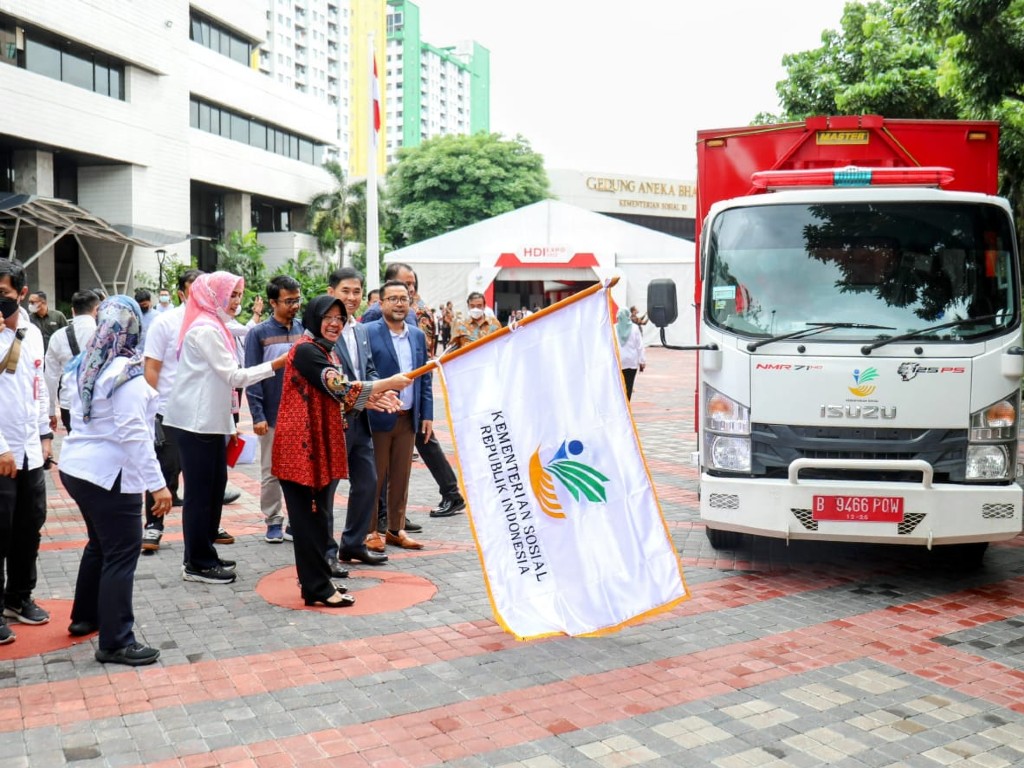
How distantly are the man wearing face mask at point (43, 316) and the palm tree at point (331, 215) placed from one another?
124 ft

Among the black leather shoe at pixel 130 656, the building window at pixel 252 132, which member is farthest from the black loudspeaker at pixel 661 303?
the building window at pixel 252 132

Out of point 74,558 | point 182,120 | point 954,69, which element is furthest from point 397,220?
point 74,558

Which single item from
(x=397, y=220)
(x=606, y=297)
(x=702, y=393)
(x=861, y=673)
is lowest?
(x=861, y=673)

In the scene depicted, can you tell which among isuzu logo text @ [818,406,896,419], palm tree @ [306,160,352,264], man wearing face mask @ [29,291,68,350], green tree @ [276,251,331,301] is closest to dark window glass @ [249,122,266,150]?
palm tree @ [306,160,352,264]

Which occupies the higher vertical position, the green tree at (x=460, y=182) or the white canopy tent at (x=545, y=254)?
the green tree at (x=460, y=182)

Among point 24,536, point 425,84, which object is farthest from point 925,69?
point 425,84

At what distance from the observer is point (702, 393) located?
6402mm

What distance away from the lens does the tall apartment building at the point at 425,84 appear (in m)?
124

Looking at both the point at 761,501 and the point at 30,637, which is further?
the point at 761,501

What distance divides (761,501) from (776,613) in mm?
703

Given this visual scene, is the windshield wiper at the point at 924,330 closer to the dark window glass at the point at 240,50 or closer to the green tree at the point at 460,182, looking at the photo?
the dark window glass at the point at 240,50

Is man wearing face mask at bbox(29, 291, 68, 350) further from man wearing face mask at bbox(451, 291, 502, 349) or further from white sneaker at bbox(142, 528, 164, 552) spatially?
white sneaker at bbox(142, 528, 164, 552)

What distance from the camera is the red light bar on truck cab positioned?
6195 millimetres

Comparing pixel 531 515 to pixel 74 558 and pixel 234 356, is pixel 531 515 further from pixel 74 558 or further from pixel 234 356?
pixel 74 558
